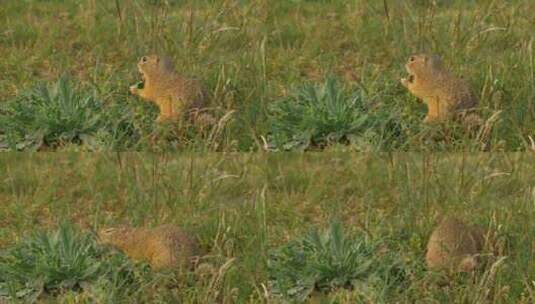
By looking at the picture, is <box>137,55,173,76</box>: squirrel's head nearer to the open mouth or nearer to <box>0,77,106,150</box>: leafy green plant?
the open mouth

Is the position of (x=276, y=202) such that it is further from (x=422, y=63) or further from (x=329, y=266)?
(x=422, y=63)

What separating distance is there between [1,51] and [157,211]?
113 inches

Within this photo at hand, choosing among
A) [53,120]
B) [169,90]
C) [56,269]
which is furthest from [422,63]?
[56,269]

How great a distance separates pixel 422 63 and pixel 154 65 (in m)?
1.76

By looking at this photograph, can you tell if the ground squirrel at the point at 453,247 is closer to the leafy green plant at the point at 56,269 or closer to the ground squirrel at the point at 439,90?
the ground squirrel at the point at 439,90

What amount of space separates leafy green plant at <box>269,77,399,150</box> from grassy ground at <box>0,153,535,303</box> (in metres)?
0.20

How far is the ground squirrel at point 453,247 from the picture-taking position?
297 inches

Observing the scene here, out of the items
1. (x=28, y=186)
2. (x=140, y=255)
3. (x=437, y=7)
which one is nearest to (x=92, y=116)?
(x=28, y=186)

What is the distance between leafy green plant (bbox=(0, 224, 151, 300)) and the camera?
7535mm

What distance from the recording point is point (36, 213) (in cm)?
850

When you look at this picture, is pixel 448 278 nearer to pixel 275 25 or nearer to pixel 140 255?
pixel 140 255

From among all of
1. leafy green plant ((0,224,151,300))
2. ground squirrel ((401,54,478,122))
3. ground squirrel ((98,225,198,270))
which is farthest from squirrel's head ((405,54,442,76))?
leafy green plant ((0,224,151,300))

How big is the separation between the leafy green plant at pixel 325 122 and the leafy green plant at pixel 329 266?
1.23 meters

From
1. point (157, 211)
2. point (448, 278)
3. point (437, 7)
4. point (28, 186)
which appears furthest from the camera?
point (437, 7)
